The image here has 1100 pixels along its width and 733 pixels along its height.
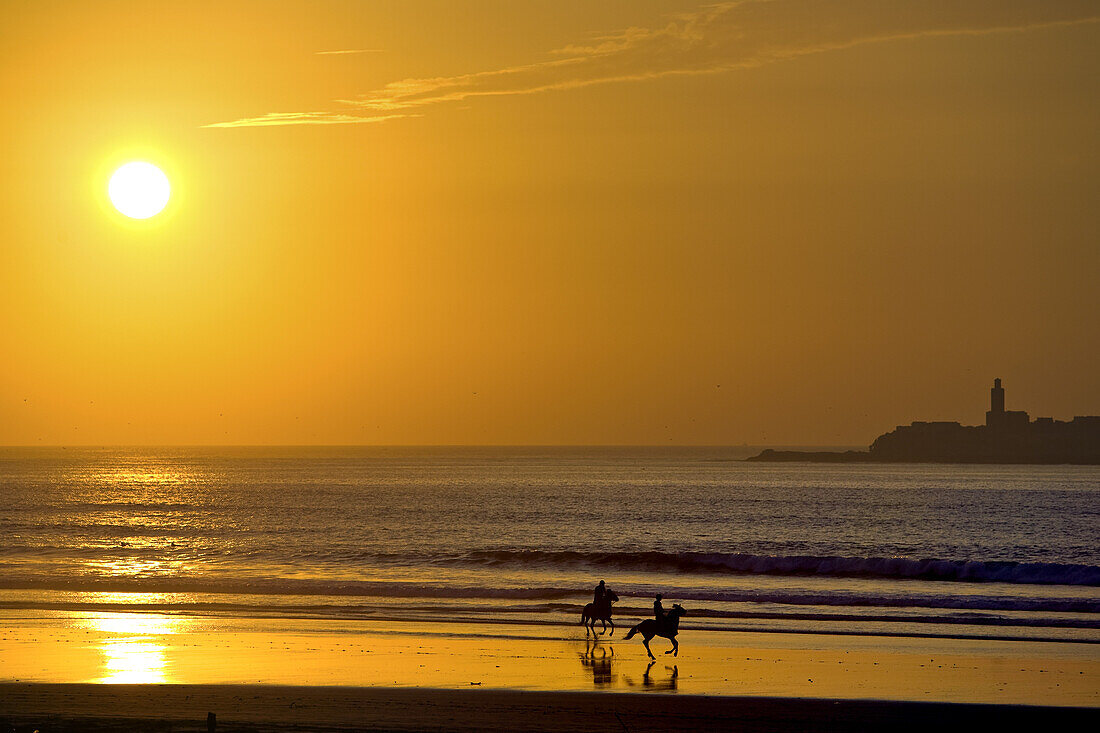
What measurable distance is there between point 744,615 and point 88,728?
62.9 ft

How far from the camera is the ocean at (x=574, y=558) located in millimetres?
32438

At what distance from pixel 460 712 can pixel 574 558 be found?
34.4 meters

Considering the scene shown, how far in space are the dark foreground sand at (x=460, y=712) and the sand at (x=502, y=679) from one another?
0.17ft

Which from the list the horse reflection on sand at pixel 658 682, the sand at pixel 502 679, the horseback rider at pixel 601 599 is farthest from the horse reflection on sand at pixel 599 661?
the horseback rider at pixel 601 599

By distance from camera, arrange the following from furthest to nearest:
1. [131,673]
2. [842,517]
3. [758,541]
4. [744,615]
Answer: [842,517]
[758,541]
[744,615]
[131,673]

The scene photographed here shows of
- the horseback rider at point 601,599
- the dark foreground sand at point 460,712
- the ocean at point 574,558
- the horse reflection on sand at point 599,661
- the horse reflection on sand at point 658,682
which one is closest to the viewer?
the dark foreground sand at point 460,712

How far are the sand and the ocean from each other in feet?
9.58

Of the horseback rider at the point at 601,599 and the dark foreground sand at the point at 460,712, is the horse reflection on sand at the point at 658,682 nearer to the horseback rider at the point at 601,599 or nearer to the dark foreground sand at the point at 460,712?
the dark foreground sand at the point at 460,712

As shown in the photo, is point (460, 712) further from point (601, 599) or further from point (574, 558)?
point (574, 558)

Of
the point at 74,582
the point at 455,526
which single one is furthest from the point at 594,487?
the point at 74,582

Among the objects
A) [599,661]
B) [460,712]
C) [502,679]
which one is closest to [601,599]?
[599,661]

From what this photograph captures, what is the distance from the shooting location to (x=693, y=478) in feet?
570

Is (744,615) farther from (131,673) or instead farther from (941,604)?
(131,673)

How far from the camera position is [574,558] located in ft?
172
